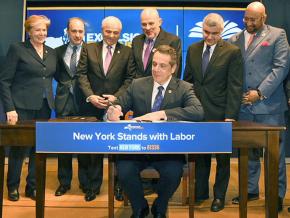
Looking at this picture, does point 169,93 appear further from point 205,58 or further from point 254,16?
point 254,16

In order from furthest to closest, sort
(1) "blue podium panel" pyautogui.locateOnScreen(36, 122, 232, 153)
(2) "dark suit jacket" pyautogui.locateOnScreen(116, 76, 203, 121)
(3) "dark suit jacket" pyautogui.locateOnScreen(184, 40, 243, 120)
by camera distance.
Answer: (3) "dark suit jacket" pyautogui.locateOnScreen(184, 40, 243, 120) < (2) "dark suit jacket" pyautogui.locateOnScreen(116, 76, 203, 121) < (1) "blue podium panel" pyautogui.locateOnScreen(36, 122, 232, 153)

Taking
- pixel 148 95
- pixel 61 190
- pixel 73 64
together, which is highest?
pixel 73 64

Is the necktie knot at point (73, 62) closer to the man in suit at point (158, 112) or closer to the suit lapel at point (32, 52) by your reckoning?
the suit lapel at point (32, 52)

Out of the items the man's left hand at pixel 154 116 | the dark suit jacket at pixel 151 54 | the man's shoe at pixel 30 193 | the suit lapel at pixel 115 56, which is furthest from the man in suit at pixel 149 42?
the man's shoe at pixel 30 193

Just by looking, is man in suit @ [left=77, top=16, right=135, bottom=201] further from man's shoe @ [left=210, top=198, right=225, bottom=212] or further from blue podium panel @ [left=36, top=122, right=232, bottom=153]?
blue podium panel @ [left=36, top=122, right=232, bottom=153]

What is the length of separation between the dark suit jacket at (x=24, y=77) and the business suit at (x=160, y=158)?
3.42 feet

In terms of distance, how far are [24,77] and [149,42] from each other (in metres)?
1.09

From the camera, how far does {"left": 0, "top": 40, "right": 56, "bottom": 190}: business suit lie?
358 centimetres

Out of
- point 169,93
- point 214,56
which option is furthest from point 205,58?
point 169,93

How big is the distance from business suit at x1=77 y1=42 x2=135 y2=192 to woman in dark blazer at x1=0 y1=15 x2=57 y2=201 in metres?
0.30

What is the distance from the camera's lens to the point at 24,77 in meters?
3.63

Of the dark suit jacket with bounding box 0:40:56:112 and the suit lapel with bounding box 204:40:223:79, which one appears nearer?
the suit lapel with bounding box 204:40:223:79

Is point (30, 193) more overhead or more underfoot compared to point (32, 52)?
more underfoot

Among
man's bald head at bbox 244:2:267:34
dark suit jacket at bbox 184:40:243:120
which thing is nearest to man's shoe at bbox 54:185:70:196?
dark suit jacket at bbox 184:40:243:120
